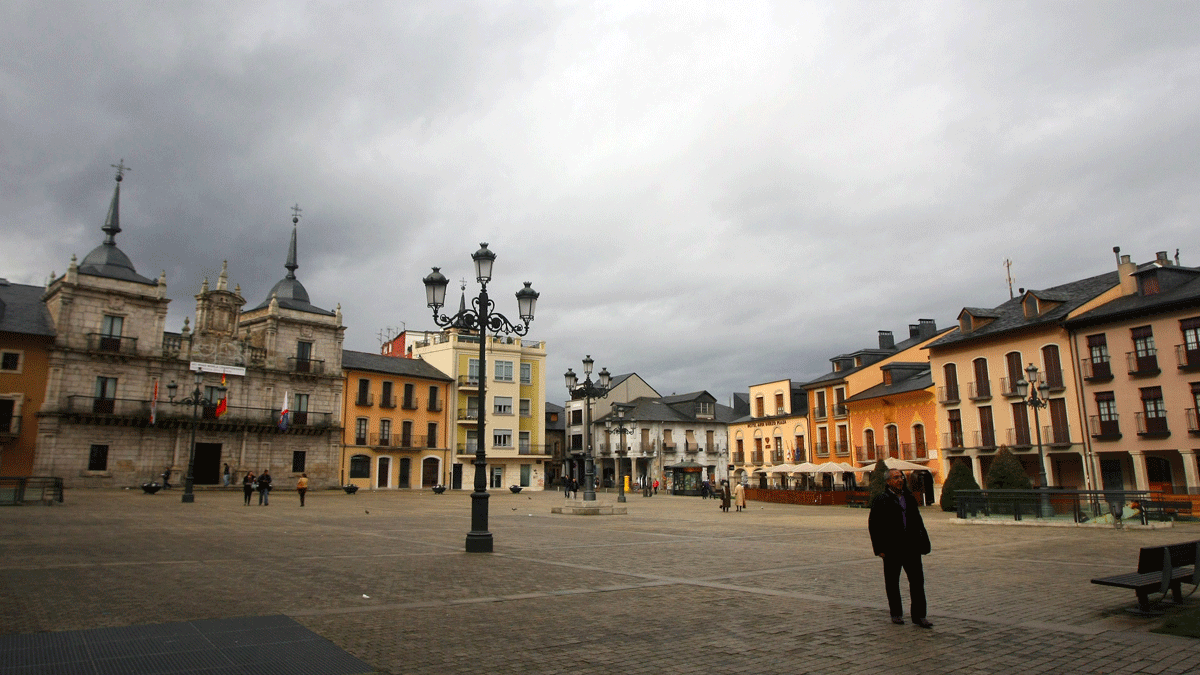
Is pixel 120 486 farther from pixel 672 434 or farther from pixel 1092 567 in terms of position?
pixel 1092 567

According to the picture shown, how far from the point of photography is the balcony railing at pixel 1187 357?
94.6 feet

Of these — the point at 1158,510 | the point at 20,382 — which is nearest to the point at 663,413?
the point at 20,382

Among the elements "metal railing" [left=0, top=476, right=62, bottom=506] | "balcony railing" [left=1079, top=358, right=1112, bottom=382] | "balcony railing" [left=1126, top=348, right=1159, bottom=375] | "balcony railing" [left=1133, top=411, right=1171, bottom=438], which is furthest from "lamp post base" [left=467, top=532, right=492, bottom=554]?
"balcony railing" [left=1079, top=358, right=1112, bottom=382]

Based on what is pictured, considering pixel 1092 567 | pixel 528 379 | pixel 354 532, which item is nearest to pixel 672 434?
pixel 528 379

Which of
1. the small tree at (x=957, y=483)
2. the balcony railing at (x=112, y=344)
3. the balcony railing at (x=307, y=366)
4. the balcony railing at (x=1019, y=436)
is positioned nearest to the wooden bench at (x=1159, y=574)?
the small tree at (x=957, y=483)

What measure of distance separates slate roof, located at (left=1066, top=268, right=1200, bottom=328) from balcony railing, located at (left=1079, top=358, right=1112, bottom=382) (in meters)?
1.74

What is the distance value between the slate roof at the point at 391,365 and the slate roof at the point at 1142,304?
4512 cm

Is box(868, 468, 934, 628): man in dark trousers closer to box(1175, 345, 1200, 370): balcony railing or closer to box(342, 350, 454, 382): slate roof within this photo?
box(1175, 345, 1200, 370): balcony railing

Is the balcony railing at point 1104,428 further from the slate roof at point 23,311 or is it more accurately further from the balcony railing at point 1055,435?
the slate roof at point 23,311

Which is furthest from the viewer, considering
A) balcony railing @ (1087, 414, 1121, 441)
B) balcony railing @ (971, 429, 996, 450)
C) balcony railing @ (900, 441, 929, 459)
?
A: balcony railing @ (900, 441, 929, 459)

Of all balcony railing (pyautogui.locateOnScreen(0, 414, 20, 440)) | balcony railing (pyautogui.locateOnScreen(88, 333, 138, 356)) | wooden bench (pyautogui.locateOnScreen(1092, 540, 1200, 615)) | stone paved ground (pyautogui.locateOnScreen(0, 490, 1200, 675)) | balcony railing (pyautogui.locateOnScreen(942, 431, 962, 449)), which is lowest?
stone paved ground (pyautogui.locateOnScreen(0, 490, 1200, 675))

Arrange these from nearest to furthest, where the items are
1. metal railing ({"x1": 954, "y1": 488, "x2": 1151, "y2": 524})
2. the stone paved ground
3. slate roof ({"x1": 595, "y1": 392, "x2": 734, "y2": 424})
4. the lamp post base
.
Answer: the stone paved ground
the lamp post base
metal railing ({"x1": 954, "y1": 488, "x2": 1151, "y2": 524})
slate roof ({"x1": 595, "y1": 392, "x2": 734, "y2": 424})

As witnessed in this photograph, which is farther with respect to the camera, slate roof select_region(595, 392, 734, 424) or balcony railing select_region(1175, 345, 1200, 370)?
slate roof select_region(595, 392, 734, 424)

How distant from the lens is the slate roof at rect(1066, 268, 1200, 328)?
29.2 meters
